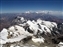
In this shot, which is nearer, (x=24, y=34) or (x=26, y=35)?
(x=26, y=35)

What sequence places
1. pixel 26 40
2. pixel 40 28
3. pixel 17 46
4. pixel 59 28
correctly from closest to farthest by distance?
pixel 17 46 < pixel 26 40 < pixel 40 28 < pixel 59 28

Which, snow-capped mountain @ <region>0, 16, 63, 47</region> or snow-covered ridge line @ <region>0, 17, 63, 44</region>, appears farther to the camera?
snow-covered ridge line @ <region>0, 17, 63, 44</region>

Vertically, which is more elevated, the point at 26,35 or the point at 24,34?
the point at 24,34

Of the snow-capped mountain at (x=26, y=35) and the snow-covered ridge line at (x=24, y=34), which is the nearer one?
the snow-capped mountain at (x=26, y=35)

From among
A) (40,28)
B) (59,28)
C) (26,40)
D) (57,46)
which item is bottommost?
(57,46)

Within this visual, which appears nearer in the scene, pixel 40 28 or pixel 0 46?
pixel 0 46

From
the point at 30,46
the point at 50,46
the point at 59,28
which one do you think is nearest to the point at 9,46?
the point at 30,46

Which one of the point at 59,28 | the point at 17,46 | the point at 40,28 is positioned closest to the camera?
the point at 17,46

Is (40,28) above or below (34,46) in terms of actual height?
above

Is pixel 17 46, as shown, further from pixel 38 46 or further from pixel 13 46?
pixel 38 46
